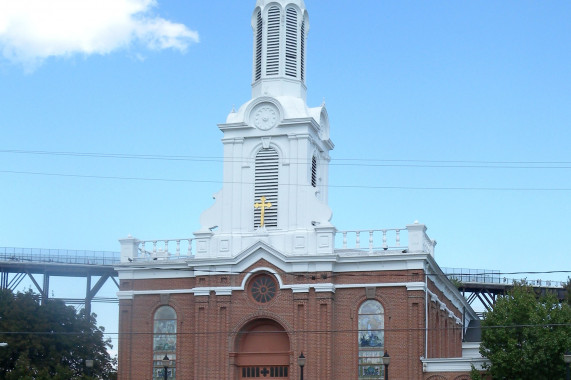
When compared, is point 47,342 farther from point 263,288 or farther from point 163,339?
point 263,288

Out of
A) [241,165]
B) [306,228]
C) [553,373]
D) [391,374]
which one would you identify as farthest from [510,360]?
[241,165]

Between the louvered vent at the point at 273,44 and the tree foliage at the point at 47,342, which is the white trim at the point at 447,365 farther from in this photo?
the tree foliage at the point at 47,342

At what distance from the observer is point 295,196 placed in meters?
50.5

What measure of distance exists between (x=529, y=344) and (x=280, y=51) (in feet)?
64.3

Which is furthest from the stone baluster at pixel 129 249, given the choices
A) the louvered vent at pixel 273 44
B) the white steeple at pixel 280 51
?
the louvered vent at pixel 273 44

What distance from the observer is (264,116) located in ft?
170

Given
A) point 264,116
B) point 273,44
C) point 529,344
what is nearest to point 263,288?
point 264,116

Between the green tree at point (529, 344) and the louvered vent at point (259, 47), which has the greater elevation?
the louvered vent at point (259, 47)

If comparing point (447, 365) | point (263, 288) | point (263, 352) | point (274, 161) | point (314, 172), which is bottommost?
point (447, 365)

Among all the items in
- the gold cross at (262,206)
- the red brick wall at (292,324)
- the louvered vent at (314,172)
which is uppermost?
the louvered vent at (314,172)

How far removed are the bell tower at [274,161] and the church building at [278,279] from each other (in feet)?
0.20

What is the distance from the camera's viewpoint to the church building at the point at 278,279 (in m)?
47.7

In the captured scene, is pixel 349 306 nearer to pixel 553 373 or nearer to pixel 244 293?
pixel 244 293

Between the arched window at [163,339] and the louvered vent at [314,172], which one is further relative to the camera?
the louvered vent at [314,172]
